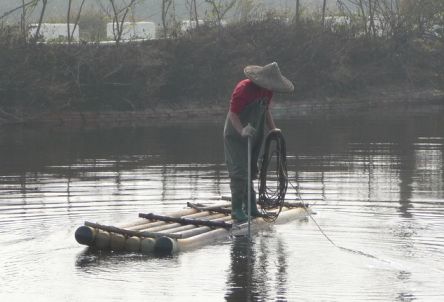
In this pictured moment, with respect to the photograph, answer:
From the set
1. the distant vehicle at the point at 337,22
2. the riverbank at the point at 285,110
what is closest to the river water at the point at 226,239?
the riverbank at the point at 285,110

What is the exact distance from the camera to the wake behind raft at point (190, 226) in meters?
10.5

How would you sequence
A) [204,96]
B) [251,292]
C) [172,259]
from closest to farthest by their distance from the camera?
[251,292] → [172,259] → [204,96]

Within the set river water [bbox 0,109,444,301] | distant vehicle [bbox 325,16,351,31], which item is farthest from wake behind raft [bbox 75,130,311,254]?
distant vehicle [bbox 325,16,351,31]

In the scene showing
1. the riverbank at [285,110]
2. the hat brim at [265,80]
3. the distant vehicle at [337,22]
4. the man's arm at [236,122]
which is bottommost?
the man's arm at [236,122]

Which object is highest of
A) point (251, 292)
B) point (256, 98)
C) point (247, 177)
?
point (256, 98)

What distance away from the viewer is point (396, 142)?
74.9 ft

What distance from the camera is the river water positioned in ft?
29.5

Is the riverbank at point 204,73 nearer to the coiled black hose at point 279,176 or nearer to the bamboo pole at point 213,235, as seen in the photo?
the bamboo pole at point 213,235

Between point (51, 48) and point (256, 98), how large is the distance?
20.4 metres

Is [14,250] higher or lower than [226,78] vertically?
lower

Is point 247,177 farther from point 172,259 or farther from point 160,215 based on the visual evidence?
point 172,259

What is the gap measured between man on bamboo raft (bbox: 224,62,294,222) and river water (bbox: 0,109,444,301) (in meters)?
0.50

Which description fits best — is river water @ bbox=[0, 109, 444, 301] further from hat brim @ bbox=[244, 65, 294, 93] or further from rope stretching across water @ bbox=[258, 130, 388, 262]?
hat brim @ bbox=[244, 65, 294, 93]

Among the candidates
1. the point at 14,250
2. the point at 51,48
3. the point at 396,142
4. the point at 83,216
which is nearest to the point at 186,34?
the point at 51,48
